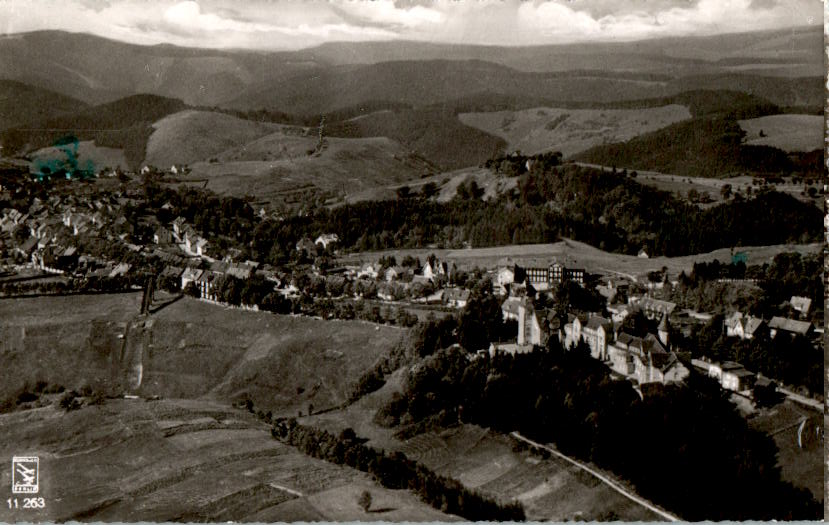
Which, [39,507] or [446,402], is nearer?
[39,507]

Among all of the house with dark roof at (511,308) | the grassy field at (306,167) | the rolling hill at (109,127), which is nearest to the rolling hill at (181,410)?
the house with dark roof at (511,308)

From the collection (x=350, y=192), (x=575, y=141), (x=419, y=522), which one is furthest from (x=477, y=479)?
(x=575, y=141)

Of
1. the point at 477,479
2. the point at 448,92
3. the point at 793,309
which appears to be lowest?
the point at 477,479

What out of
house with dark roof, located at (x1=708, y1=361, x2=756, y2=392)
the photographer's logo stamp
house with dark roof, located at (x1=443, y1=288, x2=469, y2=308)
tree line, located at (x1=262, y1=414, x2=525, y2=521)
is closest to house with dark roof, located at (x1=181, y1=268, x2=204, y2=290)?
house with dark roof, located at (x1=443, y1=288, x2=469, y2=308)

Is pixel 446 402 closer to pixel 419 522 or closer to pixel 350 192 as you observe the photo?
pixel 419 522

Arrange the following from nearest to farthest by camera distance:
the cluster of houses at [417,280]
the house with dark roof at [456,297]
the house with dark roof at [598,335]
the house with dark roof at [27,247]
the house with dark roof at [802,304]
→ 1. the house with dark roof at [802,304]
2. the house with dark roof at [598,335]
3. the house with dark roof at [456,297]
4. the cluster of houses at [417,280]
5. the house with dark roof at [27,247]

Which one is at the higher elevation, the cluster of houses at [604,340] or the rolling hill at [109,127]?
the rolling hill at [109,127]

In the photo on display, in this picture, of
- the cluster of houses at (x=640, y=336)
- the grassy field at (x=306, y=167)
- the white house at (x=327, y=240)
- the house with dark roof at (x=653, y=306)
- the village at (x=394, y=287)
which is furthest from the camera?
the grassy field at (x=306, y=167)

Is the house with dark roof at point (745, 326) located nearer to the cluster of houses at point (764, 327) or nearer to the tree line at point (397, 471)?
the cluster of houses at point (764, 327)
